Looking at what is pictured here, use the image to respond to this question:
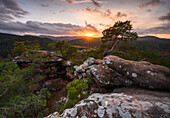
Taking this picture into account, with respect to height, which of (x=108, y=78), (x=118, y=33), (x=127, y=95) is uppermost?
(x=118, y=33)

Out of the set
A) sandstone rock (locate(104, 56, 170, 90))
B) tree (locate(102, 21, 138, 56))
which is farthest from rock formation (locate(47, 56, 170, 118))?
tree (locate(102, 21, 138, 56))

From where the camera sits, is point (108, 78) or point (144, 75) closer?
point (144, 75)

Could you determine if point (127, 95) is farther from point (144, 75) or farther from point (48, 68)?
point (48, 68)

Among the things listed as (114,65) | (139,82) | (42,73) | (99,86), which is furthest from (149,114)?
(42,73)

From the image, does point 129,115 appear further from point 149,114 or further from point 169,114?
point 169,114

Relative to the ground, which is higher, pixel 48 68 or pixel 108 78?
pixel 108 78

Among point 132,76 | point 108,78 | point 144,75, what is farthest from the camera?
point 108,78

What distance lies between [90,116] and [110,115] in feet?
3.55

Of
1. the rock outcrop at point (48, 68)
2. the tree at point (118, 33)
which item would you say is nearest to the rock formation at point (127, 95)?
the tree at point (118, 33)

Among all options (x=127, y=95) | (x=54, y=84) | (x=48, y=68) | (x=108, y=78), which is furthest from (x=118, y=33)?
(x=54, y=84)

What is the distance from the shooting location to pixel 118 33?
12.5 meters

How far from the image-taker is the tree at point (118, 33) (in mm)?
11359

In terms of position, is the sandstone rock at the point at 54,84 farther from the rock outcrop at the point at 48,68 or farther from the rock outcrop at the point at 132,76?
the rock outcrop at the point at 132,76

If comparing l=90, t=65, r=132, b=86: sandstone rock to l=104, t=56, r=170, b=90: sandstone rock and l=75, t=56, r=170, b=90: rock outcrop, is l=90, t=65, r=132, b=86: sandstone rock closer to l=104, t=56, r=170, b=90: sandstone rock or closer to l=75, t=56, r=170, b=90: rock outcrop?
l=75, t=56, r=170, b=90: rock outcrop
